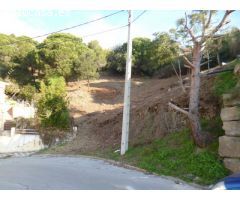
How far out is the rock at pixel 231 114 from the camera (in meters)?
8.13

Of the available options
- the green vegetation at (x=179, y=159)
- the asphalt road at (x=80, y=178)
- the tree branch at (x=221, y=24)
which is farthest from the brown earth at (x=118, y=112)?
the asphalt road at (x=80, y=178)

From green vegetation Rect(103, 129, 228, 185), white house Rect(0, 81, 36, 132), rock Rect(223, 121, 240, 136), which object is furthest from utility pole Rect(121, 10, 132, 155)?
white house Rect(0, 81, 36, 132)

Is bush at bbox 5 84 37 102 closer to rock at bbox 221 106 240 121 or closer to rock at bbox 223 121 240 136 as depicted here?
rock at bbox 221 106 240 121

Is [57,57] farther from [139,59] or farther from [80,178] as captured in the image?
[80,178]

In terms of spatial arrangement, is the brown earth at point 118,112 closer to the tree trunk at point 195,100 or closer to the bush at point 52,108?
the bush at point 52,108

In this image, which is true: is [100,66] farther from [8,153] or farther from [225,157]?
[225,157]

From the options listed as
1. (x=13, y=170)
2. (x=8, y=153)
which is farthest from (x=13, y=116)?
(x=13, y=170)

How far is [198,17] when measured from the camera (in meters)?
9.23

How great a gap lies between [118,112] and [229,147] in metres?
10.4

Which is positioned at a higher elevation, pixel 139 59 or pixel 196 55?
pixel 139 59

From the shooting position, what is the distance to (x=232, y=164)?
8.06m

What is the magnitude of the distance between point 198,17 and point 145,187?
15.6 ft

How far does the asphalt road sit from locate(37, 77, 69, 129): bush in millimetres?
6756

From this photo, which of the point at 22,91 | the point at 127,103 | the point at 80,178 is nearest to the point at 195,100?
the point at 127,103
